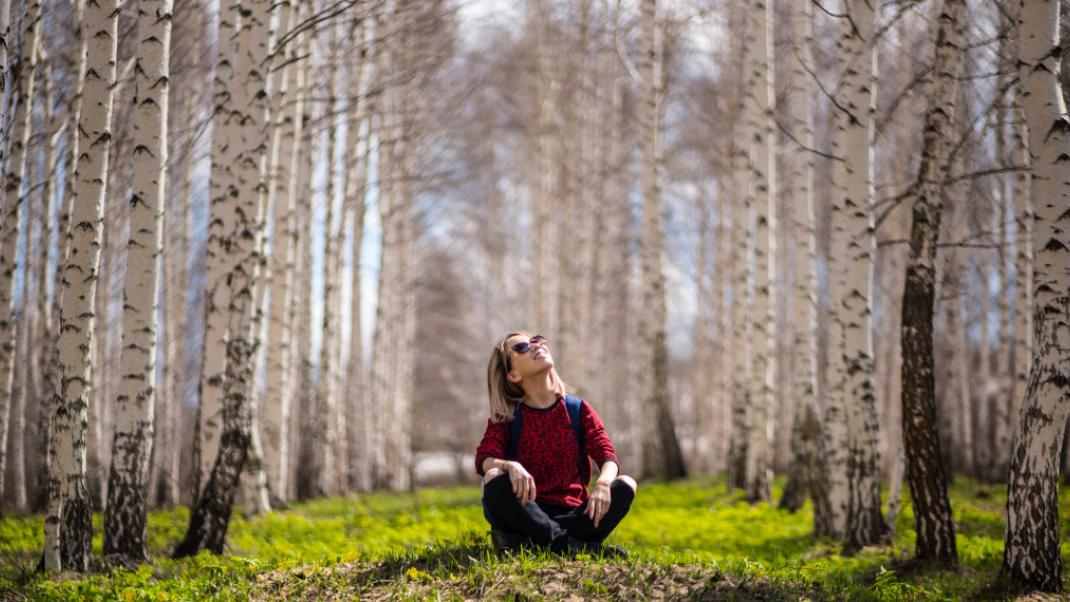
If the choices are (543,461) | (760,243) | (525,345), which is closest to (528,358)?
(525,345)

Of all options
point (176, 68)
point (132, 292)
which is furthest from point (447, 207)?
point (132, 292)

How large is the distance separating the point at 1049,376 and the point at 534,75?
1540 cm

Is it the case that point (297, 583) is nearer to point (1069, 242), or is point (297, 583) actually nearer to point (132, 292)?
point (132, 292)

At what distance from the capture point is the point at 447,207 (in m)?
24.8

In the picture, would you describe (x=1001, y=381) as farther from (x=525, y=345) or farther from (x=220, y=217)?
(x=220, y=217)

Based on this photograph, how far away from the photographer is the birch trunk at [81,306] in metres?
5.59

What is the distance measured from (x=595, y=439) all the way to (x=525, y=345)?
26.2 inches

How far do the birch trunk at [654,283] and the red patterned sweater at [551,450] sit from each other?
8.75m

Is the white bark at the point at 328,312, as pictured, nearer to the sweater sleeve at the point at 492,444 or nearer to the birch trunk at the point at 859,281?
the birch trunk at the point at 859,281

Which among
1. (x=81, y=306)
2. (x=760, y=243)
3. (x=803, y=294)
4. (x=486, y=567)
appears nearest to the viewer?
(x=486, y=567)

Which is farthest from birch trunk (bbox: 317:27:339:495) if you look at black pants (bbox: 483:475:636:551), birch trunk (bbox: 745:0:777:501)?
black pants (bbox: 483:475:636:551)

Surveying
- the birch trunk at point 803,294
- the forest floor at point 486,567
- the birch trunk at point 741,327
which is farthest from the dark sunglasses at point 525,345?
the birch trunk at point 741,327

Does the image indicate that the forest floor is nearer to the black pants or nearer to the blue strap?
the black pants

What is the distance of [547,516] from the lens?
481cm
